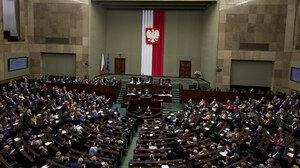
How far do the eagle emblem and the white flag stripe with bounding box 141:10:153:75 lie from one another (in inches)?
13.1

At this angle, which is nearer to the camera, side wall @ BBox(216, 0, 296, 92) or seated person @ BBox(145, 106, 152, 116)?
seated person @ BBox(145, 106, 152, 116)

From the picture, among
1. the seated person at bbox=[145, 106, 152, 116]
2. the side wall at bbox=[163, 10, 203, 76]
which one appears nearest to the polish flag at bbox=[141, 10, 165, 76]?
the side wall at bbox=[163, 10, 203, 76]

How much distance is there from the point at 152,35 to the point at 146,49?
5.00 feet

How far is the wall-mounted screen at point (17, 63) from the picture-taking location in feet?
69.4

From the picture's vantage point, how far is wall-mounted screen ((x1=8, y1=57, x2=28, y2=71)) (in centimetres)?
2117

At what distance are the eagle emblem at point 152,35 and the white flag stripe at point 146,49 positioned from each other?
0.33m

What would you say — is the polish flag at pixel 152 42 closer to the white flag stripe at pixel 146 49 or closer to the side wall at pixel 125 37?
the white flag stripe at pixel 146 49

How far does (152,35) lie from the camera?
27.4 meters

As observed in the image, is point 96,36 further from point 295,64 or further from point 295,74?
point 295,74

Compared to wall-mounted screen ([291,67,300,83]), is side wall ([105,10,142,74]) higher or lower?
higher

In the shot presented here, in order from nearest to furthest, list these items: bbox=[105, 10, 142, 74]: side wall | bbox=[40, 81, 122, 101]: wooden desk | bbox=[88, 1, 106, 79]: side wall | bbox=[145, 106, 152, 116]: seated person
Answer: bbox=[145, 106, 152, 116]: seated person, bbox=[40, 81, 122, 101]: wooden desk, bbox=[88, 1, 106, 79]: side wall, bbox=[105, 10, 142, 74]: side wall

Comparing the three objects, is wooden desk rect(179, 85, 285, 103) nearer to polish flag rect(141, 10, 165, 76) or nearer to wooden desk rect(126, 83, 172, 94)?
wooden desk rect(126, 83, 172, 94)

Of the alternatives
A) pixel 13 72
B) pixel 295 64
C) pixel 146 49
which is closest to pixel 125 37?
pixel 146 49

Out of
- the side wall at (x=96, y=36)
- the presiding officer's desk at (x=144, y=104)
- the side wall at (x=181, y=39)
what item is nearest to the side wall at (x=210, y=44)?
the side wall at (x=181, y=39)
